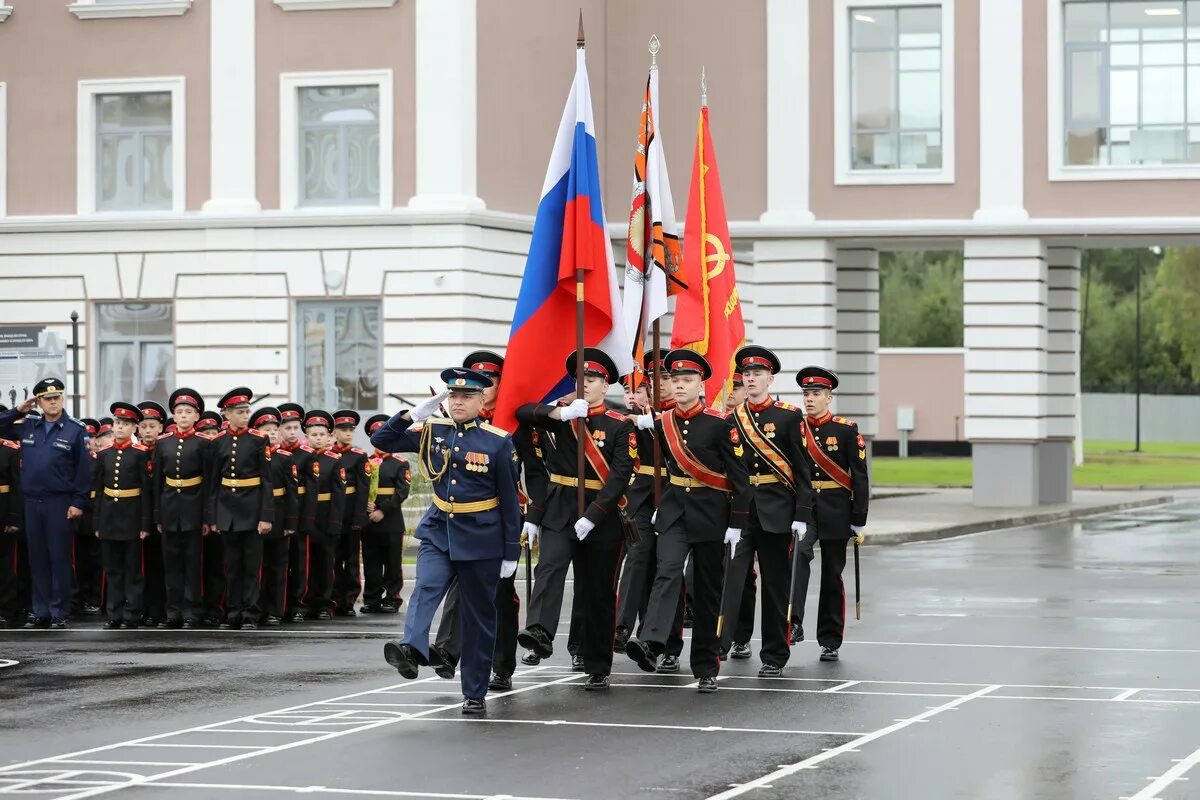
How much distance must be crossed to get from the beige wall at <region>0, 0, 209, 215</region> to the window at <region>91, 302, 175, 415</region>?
1752mm

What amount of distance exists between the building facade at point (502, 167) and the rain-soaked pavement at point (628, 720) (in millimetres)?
14537

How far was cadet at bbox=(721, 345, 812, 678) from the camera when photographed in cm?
1382

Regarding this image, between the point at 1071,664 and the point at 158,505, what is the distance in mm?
7777

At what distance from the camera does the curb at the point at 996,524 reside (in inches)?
1131

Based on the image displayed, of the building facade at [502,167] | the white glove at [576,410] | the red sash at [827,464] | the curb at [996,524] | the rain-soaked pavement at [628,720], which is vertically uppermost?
the building facade at [502,167]

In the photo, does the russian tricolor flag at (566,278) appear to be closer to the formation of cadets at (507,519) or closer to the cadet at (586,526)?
the formation of cadets at (507,519)

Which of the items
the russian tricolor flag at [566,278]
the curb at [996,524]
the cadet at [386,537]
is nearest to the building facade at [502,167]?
the curb at [996,524]

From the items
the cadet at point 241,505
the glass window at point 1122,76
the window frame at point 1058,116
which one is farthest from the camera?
the glass window at point 1122,76

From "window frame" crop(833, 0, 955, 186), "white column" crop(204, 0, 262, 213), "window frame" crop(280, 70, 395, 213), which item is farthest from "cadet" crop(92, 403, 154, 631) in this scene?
"window frame" crop(833, 0, 955, 186)

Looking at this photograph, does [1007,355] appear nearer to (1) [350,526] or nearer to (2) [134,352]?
(2) [134,352]

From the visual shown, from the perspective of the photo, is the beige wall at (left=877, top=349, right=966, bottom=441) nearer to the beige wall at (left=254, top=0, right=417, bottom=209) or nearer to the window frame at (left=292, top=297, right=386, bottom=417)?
the window frame at (left=292, top=297, right=386, bottom=417)

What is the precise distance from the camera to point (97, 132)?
32.7m

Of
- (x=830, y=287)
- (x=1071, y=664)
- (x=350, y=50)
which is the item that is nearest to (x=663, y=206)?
(x=1071, y=664)

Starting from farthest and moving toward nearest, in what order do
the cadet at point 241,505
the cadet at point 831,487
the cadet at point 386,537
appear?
1. the cadet at point 386,537
2. the cadet at point 241,505
3. the cadet at point 831,487
